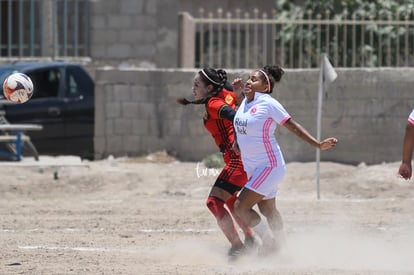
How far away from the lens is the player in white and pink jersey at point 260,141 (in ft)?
28.3

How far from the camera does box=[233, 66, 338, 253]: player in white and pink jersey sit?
862 centimetres

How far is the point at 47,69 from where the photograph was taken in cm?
1717

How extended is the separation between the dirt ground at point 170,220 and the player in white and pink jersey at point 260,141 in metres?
0.51

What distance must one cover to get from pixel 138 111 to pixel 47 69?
174 cm

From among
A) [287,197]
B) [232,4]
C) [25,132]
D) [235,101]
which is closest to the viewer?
[235,101]

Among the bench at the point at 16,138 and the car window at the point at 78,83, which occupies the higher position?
the car window at the point at 78,83

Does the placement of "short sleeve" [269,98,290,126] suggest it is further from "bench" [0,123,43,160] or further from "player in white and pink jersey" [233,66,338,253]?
"bench" [0,123,43,160]

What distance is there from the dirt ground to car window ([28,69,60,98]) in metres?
1.32

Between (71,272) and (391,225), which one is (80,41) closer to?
(391,225)

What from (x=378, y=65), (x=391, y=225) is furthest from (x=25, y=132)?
Result: (x=391, y=225)

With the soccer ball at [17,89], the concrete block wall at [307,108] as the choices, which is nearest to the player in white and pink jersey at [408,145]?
the soccer ball at [17,89]

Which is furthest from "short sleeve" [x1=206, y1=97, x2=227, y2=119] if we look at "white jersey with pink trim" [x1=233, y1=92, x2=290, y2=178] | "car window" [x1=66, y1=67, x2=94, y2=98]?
"car window" [x1=66, y1=67, x2=94, y2=98]

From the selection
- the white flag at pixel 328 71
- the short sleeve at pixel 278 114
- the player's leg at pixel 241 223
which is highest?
the short sleeve at pixel 278 114

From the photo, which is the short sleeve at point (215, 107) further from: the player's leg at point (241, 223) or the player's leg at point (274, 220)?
the player's leg at point (274, 220)
